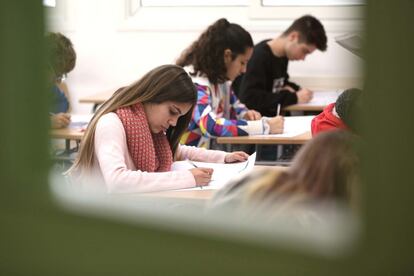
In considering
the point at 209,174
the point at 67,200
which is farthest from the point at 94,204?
the point at 209,174

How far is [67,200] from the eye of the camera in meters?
0.47

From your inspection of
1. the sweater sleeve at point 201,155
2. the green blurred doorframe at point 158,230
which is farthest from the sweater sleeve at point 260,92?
the green blurred doorframe at point 158,230

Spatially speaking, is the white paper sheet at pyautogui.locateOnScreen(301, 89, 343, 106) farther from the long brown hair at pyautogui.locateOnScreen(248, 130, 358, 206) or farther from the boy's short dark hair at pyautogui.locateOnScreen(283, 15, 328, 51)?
the long brown hair at pyautogui.locateOnScreen(248, 130, 358, 206)

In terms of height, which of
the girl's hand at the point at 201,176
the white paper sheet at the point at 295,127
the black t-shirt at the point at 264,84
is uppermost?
the black t-shirt at the point at 264,84

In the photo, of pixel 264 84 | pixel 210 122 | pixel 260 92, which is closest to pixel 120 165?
pixel 210 122

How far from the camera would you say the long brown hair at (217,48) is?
2.60m

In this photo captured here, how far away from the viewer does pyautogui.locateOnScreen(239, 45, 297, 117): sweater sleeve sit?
3377mm

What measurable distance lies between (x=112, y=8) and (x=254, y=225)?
13.4ft

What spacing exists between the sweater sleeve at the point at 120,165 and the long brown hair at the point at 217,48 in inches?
33.4

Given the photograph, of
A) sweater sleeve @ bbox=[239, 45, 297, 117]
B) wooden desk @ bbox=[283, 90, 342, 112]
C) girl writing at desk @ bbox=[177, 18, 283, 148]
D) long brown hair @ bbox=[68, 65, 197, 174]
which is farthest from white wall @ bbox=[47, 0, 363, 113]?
long brown hair @ bbox=[68, 65, 197, 174]

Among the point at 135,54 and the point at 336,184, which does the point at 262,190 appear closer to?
the point at 336,184

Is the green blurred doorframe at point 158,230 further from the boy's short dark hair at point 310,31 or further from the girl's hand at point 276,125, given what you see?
the boy's short dark hair at point 310,31

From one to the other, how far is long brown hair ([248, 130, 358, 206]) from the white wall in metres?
3.81

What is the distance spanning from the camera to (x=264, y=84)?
3.52 metres
